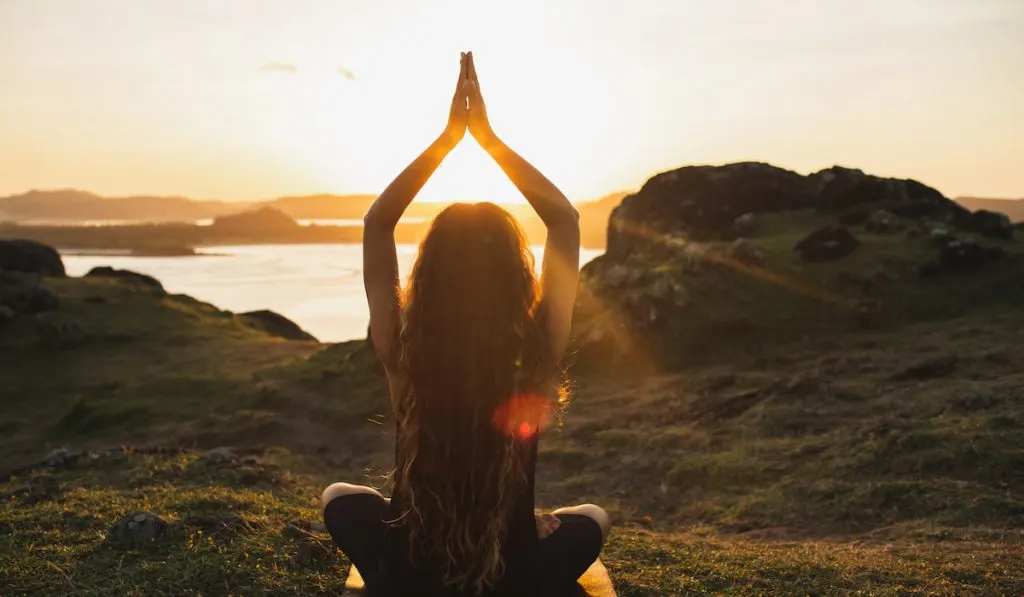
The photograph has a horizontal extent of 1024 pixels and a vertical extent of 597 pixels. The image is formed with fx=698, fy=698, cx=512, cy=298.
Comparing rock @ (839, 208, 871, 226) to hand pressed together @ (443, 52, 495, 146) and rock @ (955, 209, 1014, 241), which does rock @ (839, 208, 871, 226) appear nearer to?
rock @ (955, 209, 1014, 241)

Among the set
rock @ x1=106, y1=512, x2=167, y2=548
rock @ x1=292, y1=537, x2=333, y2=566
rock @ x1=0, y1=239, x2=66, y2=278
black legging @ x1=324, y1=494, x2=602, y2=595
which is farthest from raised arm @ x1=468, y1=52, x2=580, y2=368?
rock @ x1=0, y1=239, x2=66, y2=278

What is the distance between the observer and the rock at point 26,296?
28547 mm

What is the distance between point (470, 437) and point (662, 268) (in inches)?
820

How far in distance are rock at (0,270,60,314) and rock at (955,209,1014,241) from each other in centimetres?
3605

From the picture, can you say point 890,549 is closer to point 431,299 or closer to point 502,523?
point 502,523

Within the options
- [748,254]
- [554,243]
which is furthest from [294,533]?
[748,254]

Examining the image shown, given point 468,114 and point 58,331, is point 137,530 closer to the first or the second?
point 468,114

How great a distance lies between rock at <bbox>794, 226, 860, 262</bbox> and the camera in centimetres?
2284

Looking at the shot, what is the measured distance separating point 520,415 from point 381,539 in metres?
1.39

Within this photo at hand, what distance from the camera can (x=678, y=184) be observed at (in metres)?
31.5

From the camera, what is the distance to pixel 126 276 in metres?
38.6

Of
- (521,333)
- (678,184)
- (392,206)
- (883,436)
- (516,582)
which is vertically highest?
(678,184)

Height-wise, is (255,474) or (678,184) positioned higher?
(678,184)

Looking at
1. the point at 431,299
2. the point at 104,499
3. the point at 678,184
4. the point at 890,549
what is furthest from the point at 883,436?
the point at 678,184
